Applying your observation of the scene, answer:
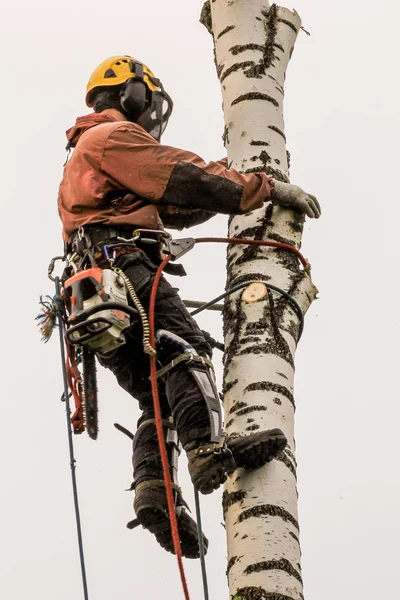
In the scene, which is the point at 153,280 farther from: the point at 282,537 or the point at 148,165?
the point at 282,537

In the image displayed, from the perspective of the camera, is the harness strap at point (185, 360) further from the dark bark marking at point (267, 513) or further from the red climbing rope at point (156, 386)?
the dark bark marking at point (267, 513)

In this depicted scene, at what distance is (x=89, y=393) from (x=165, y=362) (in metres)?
0.35

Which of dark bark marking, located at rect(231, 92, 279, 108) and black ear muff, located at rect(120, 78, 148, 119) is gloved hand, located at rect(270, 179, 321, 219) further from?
black ear muff, located at rect(120, 78, 148, 119)

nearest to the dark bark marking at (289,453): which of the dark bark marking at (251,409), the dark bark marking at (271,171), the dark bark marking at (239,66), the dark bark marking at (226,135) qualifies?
the dark bark marking at (251,409)

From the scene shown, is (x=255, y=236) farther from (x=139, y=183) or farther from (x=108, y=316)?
(x=108, y=316)

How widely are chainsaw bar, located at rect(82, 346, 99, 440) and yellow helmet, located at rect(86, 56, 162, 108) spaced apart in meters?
1.60

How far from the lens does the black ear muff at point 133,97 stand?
6.34 meters

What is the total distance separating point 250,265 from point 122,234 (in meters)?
0.60

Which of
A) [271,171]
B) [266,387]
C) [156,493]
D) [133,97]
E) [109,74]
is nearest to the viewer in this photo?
[266,387]

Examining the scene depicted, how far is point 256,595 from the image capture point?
15.1 ft

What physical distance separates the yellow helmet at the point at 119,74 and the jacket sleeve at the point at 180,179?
706 mm

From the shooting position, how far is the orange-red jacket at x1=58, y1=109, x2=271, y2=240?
5652 mm

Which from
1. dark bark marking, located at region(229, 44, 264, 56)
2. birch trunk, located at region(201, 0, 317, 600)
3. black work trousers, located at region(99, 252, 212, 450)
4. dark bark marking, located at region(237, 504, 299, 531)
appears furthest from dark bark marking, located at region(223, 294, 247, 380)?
dark bark marking, located at region(229, 44, 264, 56)

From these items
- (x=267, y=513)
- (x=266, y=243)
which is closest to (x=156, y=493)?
(x=267, y=513)
